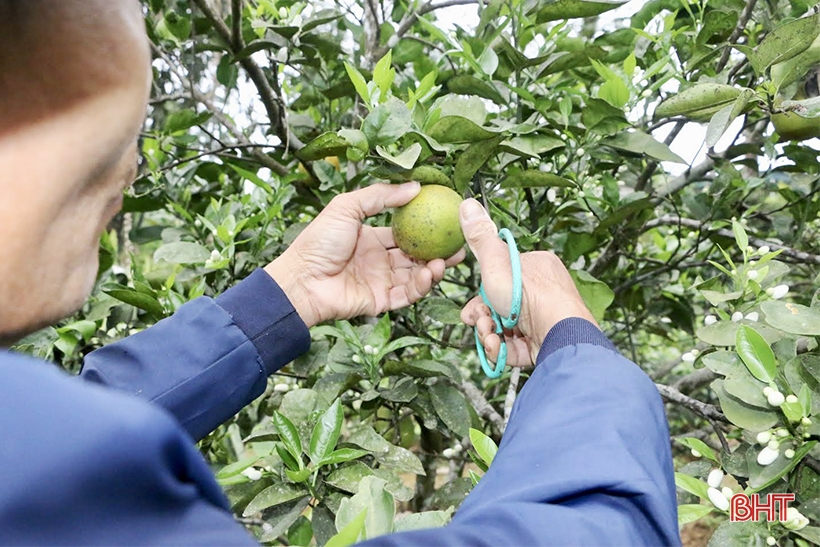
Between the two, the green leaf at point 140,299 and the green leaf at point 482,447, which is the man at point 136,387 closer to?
the green leaf at point 482,447

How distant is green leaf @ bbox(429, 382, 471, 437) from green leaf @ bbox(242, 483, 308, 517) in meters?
0.35

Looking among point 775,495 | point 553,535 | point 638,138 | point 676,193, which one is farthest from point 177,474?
point 676,193

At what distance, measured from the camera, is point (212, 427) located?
4.07 feet

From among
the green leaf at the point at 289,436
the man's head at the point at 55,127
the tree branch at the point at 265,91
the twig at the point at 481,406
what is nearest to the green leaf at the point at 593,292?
the twig at the point at 481,406

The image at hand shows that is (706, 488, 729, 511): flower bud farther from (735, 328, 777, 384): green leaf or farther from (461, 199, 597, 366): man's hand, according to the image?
(461, 199, 597, 366): man's hand

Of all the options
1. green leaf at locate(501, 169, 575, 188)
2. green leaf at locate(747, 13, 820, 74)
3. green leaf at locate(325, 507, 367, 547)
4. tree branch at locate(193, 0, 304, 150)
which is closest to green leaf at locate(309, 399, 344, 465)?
green leaf at locate(325, 507, 367, 547)

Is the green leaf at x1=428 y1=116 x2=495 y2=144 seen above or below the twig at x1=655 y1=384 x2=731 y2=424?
above

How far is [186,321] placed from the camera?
1240 mm

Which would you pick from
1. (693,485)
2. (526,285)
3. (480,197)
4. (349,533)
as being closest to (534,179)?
(480,197)

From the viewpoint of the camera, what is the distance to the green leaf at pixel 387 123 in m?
1.15

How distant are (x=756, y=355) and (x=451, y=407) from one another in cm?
60

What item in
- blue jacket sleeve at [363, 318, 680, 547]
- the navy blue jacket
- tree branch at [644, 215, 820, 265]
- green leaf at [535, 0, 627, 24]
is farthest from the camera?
tree branch at [644, 215, 820, 265]

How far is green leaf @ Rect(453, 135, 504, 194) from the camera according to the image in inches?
47.5

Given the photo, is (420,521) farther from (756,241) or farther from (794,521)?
(756,241)
